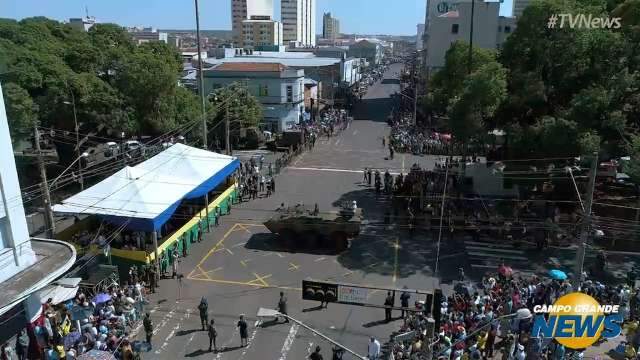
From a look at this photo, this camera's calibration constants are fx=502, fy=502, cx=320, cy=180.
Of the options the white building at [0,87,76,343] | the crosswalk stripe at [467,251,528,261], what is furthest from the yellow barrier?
the crosswalk stripe at [467,251,528,261]

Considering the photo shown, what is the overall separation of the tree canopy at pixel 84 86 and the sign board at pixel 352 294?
25558mm

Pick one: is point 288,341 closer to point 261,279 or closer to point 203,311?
point 203,311

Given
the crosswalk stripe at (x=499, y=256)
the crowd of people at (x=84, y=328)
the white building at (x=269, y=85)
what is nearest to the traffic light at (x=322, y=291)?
the crowd of people at (x=84, y=328)

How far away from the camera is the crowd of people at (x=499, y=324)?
14.5m

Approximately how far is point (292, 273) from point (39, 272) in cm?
957

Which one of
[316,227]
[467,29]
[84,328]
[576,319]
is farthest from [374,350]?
[467,29]

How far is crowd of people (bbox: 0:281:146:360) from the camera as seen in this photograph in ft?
48.6

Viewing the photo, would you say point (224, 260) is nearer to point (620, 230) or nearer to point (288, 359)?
point (288, 359)

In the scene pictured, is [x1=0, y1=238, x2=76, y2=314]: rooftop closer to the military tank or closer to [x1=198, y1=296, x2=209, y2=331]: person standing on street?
[x1=198, y1=296, x2=209, y2=331]: person standing on street

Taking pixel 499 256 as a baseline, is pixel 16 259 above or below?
above

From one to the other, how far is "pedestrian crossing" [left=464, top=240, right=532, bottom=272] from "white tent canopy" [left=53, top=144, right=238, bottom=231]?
1317 cm

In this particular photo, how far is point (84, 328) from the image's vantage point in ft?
51.6

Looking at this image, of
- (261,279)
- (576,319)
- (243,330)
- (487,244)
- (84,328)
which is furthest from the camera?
(487,244)

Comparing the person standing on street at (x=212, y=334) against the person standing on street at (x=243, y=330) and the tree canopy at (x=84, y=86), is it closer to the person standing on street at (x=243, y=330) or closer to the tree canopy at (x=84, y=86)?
the person standing on street at (x=243, y=330)
